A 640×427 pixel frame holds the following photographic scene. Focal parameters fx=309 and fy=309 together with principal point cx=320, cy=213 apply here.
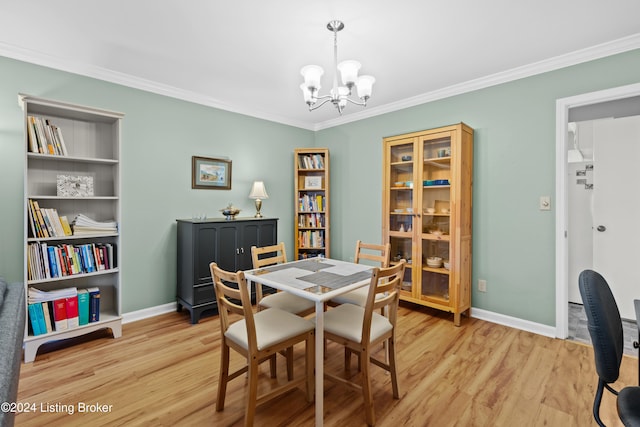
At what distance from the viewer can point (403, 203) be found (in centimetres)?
356

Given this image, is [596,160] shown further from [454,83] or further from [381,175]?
[381,175]

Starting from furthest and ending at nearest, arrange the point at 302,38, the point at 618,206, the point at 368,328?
the point at 618,206
the point at 302,38
the point at 368,328

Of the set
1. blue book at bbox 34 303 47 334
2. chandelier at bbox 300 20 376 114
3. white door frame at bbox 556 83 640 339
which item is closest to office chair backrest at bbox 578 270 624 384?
chandelier at bbox 300 20 376 114

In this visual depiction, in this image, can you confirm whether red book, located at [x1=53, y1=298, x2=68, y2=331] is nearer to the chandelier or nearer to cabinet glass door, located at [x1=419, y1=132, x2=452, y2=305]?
the chandelier

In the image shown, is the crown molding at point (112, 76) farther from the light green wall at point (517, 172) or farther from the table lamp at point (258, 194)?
the light green wall at point (517, 172)

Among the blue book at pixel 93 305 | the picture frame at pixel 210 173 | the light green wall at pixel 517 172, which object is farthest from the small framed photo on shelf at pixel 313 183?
the blue book at pixel 93 305

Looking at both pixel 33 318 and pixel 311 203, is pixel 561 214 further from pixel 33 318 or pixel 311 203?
pixel 33 318

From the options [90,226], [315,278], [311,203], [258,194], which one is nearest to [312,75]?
[315,278]

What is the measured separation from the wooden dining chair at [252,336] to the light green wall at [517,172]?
225cm

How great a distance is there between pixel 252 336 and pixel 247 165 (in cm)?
285

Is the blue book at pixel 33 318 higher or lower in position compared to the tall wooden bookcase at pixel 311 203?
lower

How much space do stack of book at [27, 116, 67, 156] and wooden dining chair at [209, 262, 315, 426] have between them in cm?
184

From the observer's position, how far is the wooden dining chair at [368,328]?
67.6 inches

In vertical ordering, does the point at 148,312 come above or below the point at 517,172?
below
